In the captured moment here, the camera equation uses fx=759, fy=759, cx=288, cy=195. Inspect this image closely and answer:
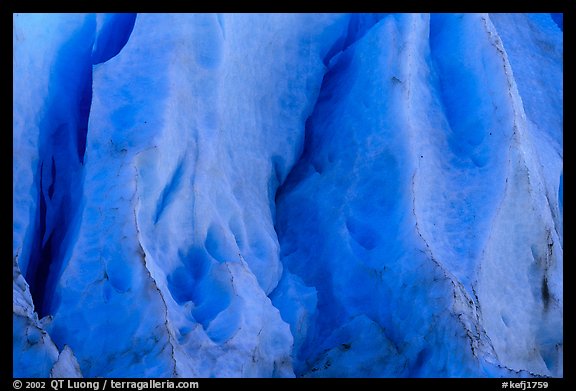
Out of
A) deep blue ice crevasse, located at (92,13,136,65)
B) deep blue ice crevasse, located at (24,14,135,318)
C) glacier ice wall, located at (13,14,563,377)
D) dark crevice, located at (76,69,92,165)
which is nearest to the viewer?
glacier ice wall, located at (13,14,563,377)

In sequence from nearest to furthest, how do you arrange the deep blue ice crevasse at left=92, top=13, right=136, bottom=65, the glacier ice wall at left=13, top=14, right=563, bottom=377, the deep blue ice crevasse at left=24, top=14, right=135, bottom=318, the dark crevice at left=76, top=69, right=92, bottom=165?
the glacier ice wall at left=13, top=14, right=563, bottom=377 → the deep blue ice crevasse at left=24, top=14, right=135, bottom=318 → the dark crevice at left=76, top=69, right=92, bottom=165 → the deep blue ice crevasse at left=92, top=13, right=136, bottom=65

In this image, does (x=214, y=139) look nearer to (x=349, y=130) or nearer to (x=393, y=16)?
(x=349, y=130)

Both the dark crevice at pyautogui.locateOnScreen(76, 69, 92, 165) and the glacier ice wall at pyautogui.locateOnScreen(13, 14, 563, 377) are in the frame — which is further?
the dark crevice at pyautogui.locateOnScreen(76, 69, 92, 165)

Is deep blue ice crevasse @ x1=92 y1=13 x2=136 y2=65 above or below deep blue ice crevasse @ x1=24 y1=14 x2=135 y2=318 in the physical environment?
above

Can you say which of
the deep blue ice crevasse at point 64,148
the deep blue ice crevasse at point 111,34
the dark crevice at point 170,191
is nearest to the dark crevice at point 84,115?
the deep blue ice crevasse at point 64,148

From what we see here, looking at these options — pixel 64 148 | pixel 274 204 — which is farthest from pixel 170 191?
pixel 274 204

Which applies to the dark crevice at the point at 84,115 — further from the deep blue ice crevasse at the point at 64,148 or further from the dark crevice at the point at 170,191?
the dark crevice at the point at 170,191

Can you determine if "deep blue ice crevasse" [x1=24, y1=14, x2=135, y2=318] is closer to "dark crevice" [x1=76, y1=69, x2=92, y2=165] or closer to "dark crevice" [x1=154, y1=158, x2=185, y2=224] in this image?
"dark crevice" [x1=76, y1=69, x2=92, y2=165]

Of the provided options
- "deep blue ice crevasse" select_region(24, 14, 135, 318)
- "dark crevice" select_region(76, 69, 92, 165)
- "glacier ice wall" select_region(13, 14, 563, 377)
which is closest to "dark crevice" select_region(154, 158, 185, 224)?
"glacier ice wall" select_region(13, 14, 563, 377)
